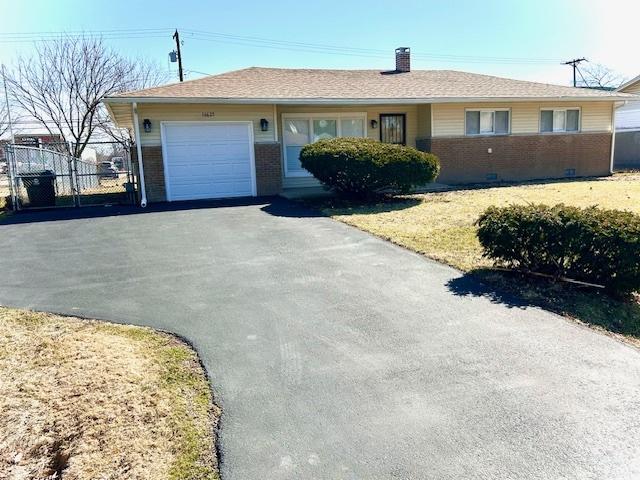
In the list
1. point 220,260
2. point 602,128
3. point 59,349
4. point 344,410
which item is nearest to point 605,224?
point 344,410

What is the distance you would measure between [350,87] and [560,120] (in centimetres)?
845

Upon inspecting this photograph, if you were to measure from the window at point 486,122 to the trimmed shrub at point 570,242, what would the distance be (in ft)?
40.7

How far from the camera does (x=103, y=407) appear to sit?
3.46 m

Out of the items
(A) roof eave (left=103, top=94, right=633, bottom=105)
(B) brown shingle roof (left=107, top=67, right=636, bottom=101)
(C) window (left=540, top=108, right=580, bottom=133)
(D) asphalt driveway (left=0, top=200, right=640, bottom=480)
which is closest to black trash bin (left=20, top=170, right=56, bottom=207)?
(A) roof eave (left=103, top=94, right=633, bottom=105)

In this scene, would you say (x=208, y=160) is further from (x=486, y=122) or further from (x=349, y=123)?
(x=486, y=122)

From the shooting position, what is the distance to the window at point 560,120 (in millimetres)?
18828

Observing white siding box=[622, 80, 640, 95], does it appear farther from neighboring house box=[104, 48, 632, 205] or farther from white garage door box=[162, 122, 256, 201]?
white garage door box=[162, 122, 256, 201]

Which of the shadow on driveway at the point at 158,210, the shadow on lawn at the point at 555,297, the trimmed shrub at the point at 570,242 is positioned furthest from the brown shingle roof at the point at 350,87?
the shadow on lawn at the point at 555,297

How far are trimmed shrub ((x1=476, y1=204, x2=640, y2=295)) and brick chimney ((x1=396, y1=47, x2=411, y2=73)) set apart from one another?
1615cm

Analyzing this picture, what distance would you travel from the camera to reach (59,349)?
4.42 metres

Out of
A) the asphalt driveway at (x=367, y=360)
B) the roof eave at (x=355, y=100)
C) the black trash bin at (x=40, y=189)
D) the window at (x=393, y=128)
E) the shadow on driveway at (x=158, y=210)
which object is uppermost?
the roof eave at (x=355, y=100)

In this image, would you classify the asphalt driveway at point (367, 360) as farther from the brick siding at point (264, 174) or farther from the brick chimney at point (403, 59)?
the brick chimney at point (403, 59)

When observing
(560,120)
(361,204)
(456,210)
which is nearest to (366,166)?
(361,204)

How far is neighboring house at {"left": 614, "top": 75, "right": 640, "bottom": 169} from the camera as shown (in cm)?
2534
